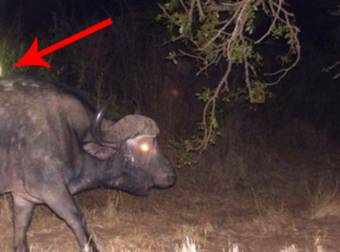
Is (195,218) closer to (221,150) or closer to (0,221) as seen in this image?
(0,221)

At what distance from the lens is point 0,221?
34.2 feet

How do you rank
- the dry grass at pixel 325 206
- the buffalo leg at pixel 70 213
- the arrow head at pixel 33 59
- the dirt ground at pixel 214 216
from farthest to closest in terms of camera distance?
the arrow head at pixel 33 59 < the dry grass at pixel 325 206 < the dirt ground at pixel 214 216 < the buffalo leg at pixel 70 213

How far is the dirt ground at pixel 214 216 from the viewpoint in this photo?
9.36 meters

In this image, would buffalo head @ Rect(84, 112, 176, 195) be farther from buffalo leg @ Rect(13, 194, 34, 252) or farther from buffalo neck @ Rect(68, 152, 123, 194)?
buffalo leg @ Rect(13, 194, 34, 252)

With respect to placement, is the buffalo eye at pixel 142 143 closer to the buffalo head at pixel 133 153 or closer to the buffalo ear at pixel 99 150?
the buffalo head at pixel 133 153

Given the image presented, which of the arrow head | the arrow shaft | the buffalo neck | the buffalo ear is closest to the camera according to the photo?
the buffalo neck

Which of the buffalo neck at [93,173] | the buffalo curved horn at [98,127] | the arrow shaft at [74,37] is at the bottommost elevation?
the buffalo neck at [93,173]

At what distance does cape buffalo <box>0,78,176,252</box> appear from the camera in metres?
8.26

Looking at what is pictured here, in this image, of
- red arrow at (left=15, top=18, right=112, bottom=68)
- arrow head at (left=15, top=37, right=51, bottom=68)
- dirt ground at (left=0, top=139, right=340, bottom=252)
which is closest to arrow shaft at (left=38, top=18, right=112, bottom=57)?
red arrow at (left=15, top=18, right=112, bottom=68)

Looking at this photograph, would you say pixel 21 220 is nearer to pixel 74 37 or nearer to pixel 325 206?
pixel 325 206

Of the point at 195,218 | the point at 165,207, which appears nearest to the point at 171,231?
the point at 195,218

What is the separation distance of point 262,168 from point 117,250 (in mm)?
6371

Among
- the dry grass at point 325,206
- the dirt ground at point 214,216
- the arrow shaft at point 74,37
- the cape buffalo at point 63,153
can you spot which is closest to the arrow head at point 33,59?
the arrow shaft at point 74,37

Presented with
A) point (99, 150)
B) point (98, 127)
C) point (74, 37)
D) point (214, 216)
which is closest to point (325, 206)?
point (214, 216)
